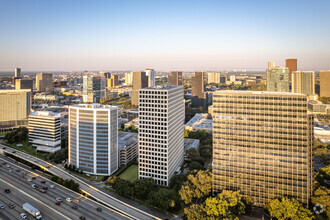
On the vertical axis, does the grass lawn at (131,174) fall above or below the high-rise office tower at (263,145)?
below

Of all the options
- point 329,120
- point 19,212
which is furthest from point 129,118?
point 329,120

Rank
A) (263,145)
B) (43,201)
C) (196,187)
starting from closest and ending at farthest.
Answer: (263,145) → (43,201) → (196,187)

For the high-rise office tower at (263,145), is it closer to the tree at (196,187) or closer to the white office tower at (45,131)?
the tree at (196,187)

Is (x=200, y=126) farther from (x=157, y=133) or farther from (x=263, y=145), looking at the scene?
(x=263, y=145)

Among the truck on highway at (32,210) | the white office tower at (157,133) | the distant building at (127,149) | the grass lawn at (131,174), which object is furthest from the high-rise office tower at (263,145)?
the truck on highway at (32,210)

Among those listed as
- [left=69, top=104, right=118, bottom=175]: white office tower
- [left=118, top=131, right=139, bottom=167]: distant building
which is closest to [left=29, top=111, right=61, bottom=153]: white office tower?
[left=69, top=104, right=118, bottom=175]: white office tower

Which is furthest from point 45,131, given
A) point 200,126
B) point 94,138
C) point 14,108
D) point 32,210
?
point 200,126
